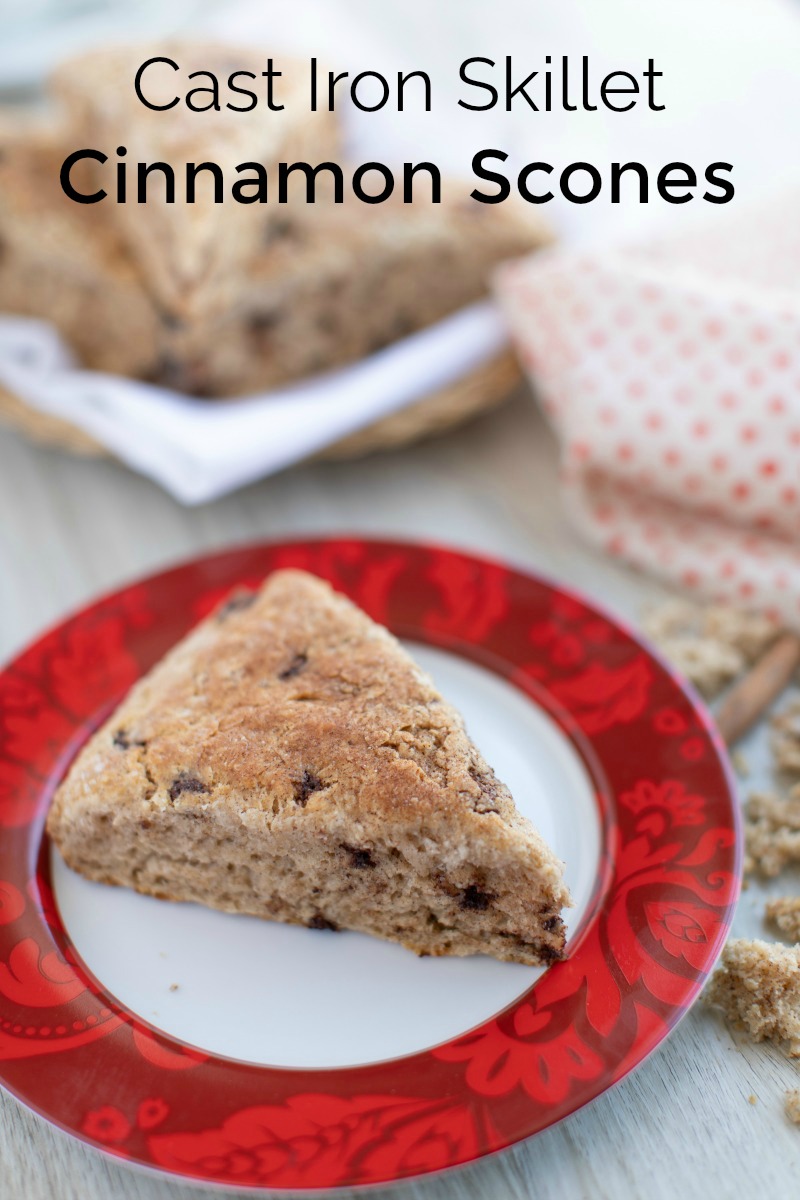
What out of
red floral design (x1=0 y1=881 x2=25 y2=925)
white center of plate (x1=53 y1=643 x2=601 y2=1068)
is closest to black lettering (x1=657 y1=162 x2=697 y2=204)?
white center of plate (x1=53 y1=643 x2=601 y2=1068)

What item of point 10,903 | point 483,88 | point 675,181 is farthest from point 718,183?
point 10,903

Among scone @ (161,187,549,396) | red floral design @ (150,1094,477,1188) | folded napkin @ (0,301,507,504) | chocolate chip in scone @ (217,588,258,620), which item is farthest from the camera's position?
scone @ (161,187,549,396)

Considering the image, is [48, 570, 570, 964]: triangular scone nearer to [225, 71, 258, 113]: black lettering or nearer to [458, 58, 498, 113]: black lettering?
[225, 71, 258, 113]: black lettering

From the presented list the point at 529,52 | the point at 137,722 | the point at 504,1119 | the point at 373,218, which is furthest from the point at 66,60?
the point at 504,1119

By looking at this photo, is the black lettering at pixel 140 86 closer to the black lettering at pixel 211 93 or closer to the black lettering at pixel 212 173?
the black lettering at pixel 211 93

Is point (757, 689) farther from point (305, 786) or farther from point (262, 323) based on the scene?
point (262, 323)
